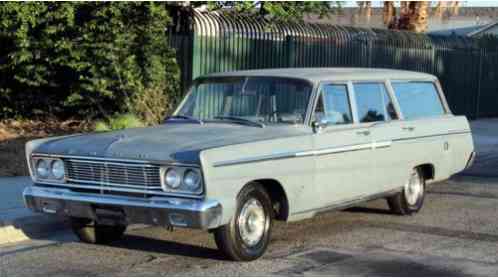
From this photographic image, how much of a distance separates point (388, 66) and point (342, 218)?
13.2 meters

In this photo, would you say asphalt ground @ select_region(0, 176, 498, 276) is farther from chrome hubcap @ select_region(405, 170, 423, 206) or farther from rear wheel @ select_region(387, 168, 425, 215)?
chrome hubcap @ select_region(405, 170, 423, 206)

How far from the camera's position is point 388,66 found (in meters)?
22.5

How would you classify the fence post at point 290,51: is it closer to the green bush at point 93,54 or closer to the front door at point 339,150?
the green bush at point 93,54

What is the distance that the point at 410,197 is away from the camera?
10047 millimetres

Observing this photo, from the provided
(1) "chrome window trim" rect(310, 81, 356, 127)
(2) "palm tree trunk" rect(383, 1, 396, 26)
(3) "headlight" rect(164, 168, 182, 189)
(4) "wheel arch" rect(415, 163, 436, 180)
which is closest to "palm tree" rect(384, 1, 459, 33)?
(2) "palm tree trunk" rect(383, 1, 396, 26)

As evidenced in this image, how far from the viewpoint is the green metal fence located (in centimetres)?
1669

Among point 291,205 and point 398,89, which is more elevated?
point 398,89

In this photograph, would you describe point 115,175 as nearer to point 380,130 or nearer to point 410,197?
point 380,130

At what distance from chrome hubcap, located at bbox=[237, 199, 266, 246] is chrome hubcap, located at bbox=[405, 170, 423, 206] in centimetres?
287

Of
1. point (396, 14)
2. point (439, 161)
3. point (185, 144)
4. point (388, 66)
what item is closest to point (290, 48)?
point (388, 66)

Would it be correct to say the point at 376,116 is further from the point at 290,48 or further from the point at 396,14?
the point at 396,14

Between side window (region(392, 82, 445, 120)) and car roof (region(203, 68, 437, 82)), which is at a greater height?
car roof (region(203, 68, 437, 82))

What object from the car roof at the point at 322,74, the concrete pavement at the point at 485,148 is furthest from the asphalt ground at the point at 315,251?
the concrete pavement at the point at 485,148

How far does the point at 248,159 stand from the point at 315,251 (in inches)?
50.8
